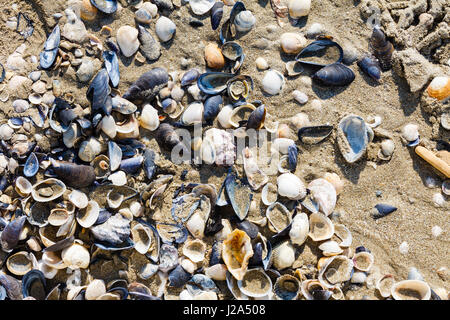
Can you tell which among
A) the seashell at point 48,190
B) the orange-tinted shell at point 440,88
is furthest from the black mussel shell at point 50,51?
the orange-tinted shell at point 440,88

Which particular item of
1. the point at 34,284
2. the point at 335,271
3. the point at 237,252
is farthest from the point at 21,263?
the point at 335,271

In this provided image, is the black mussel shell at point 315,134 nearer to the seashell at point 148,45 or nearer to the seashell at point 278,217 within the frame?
the seashell at point 278,217

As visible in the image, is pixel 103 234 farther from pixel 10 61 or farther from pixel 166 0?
pixel 166 0

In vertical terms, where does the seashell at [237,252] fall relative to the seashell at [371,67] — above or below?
below

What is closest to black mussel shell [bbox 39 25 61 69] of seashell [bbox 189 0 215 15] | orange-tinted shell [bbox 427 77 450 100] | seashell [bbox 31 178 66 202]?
seashell [bbox 31 178 66 202]

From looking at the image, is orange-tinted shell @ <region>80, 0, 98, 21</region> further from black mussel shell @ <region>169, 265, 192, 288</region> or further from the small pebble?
the small pebble
